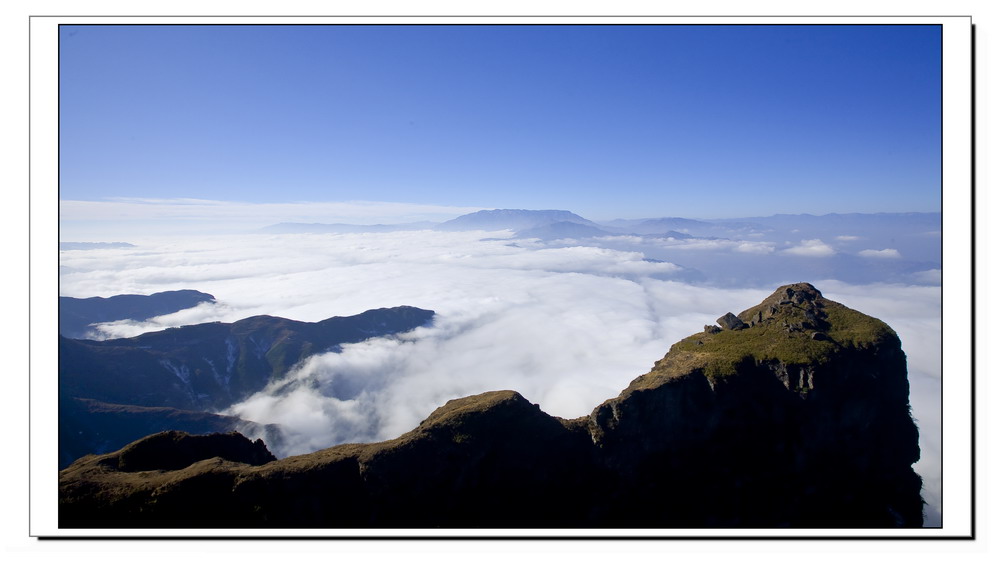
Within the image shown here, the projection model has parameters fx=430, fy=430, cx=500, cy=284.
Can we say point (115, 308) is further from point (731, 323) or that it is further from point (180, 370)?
point (731, 323)

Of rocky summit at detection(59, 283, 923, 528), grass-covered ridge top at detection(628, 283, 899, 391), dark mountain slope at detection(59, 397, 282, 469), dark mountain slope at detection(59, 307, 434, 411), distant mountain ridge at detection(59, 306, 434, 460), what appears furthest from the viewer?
dark mountain slope at detection(59, 307, 434, 411)

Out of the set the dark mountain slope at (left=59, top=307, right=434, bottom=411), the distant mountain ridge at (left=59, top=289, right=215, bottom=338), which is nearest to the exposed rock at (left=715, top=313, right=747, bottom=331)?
the dark mountain slope at (left=59, top=307, right=434, bottom=411)

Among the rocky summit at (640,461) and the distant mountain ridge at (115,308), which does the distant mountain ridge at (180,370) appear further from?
the rocky summit at (640,461)

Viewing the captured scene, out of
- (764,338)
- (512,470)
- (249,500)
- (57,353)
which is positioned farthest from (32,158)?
(764,338)

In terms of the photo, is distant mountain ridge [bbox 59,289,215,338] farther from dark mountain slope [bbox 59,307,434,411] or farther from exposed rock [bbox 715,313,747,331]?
exposed rock [bbox 715,313,747,331]

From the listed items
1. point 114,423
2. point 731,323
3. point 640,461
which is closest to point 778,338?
point 731,323
